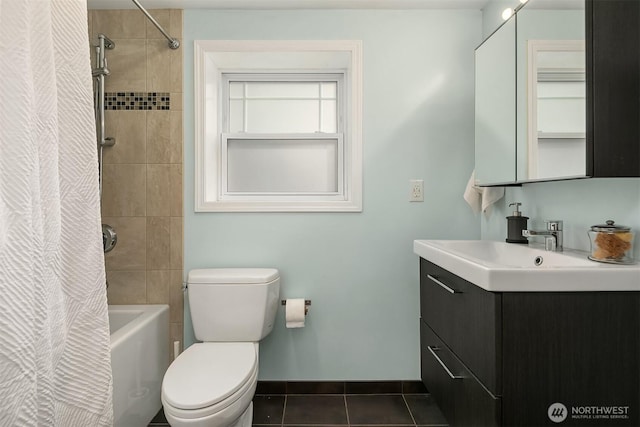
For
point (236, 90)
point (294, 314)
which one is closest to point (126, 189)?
point (236, 90)

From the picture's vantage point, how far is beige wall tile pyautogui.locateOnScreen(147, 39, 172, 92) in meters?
2.17

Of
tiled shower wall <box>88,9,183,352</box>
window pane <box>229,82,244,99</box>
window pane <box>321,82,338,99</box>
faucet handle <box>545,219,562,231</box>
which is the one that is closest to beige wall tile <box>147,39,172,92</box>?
tiled shower wall <box>88,9,183,352</box>

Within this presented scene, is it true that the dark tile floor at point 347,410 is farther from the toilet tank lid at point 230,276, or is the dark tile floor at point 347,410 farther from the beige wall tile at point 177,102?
the beige wall tile at point 177,102

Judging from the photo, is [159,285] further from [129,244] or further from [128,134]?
[128,134]

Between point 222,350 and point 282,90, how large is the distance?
1526mm

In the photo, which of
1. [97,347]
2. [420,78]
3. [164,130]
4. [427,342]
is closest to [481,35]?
[420,78]

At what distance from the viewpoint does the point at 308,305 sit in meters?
2.17

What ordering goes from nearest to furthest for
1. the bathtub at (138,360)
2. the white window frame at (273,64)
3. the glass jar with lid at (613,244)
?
1. the glass jar with lid at (613,244)
2. the bathtub at (138,360)
3. the white window frame at (273,64)

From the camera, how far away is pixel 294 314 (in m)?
2.06

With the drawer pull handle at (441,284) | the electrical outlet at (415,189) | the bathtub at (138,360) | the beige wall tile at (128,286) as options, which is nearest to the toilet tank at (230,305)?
the bathtub at (138,360)

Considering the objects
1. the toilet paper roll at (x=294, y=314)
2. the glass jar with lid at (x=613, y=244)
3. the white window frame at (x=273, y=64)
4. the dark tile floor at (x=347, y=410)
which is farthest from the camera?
the white window frame at (x=273, y=64)

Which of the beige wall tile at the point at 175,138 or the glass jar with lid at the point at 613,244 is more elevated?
the beige wall tile at the point at 175,138

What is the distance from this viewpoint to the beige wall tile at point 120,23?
7.11 ft

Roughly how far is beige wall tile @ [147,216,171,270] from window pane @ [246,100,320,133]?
0.76m
